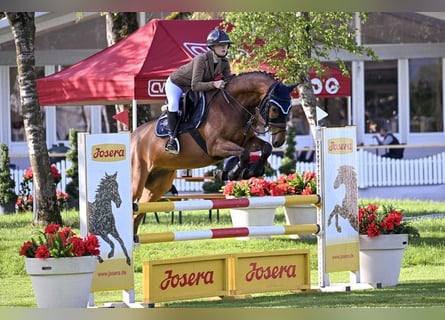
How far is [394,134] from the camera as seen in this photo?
26.7 meters

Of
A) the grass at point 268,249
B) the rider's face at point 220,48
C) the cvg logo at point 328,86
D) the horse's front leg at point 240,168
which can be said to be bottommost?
the grass at point 268,249

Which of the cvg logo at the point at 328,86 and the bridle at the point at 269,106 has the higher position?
the cvg logo at the point at 328,86

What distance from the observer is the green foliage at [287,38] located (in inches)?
577

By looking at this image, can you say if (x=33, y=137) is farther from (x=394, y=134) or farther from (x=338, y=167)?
(x=394, y=134)

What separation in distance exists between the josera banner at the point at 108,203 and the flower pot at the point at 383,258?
2579 millimetres

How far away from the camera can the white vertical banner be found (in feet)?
32.9

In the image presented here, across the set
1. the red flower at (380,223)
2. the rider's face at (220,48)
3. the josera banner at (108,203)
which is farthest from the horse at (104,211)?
the red flower at (380,223)

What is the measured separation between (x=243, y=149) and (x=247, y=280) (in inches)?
46.7

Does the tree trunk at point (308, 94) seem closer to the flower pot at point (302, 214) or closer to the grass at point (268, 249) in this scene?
the grass at point (268, 249)

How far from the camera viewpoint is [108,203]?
885 centimetres

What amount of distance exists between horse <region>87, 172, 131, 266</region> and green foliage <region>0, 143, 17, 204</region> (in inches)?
399

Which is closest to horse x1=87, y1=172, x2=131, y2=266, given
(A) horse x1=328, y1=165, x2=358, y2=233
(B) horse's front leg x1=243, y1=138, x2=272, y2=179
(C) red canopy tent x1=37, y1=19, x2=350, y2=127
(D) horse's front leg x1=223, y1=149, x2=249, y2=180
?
(D) horse's front leg x1=223, y1=149, x2=249, y2=180

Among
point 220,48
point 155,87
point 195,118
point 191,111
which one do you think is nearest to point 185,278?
point 195,118

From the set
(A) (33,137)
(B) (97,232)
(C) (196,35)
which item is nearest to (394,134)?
(C) (196,35)
